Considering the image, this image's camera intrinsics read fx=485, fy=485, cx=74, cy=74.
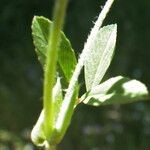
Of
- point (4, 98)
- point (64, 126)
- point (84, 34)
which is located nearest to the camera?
point (64, 126)

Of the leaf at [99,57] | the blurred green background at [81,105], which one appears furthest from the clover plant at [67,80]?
the blurred green background at [81,105]

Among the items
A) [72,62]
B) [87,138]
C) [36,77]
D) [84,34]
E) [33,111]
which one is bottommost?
[87,138]

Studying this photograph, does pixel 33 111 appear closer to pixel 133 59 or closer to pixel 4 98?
pixel 4 98

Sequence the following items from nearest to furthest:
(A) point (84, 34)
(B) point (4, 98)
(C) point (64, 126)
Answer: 1. (C) point (64, 126)
2. (A) point (84, 34)
3. (B) point (4, 98)

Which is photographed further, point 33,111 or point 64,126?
point 33,111

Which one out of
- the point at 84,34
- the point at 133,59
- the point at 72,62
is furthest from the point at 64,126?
the point at 133,59

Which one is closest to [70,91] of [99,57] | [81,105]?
[99,57]

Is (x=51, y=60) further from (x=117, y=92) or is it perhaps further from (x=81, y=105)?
(x=81, y=105)

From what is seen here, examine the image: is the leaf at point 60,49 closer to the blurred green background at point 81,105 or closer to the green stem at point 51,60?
the green stem at point 51,60
